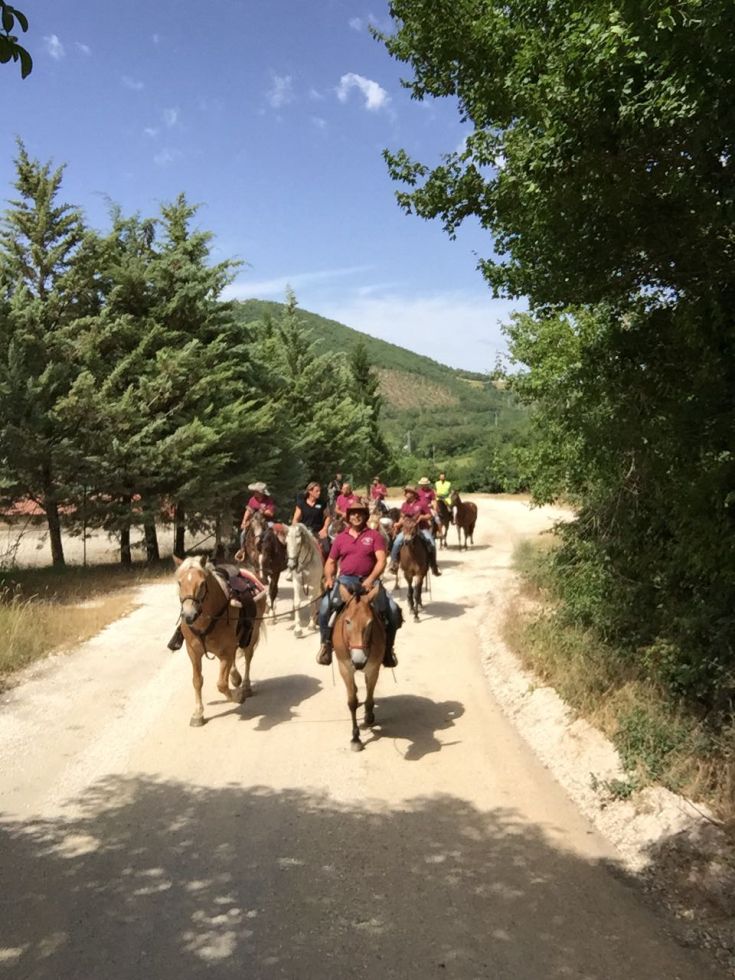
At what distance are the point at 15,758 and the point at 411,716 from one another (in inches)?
180

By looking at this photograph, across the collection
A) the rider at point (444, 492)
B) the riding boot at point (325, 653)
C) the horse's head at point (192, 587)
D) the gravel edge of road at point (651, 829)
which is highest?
the rider at point (444, 492)

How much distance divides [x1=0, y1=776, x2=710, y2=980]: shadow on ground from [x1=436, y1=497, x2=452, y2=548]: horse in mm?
18124

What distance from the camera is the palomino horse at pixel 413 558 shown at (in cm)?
1378

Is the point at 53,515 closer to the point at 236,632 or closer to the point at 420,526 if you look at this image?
the point at 420,526

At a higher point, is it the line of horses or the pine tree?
the pine tree

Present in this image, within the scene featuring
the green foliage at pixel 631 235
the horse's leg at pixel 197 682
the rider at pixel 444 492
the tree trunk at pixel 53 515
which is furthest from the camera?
the rider at pixel 444 492

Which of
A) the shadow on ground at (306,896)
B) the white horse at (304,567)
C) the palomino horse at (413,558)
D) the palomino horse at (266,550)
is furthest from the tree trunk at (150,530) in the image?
the shadow on ground at (306,896)

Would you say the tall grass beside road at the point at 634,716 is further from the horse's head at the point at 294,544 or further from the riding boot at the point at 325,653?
the horse's head at the point at 294,544

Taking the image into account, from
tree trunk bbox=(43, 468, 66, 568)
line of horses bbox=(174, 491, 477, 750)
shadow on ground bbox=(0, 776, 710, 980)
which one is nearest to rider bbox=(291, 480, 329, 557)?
line of horses bbox=(174, 491, 477, 750)

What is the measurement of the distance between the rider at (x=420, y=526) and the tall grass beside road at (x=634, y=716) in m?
3.86

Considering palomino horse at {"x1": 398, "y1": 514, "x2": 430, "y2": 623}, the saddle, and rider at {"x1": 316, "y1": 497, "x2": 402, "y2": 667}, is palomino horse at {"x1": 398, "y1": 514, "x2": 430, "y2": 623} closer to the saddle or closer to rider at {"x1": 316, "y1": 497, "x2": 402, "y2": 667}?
the saddle

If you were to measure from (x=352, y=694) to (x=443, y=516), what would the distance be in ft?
56.7

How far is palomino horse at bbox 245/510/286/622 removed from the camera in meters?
14.0

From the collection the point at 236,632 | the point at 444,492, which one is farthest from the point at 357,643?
the point at 444,492
